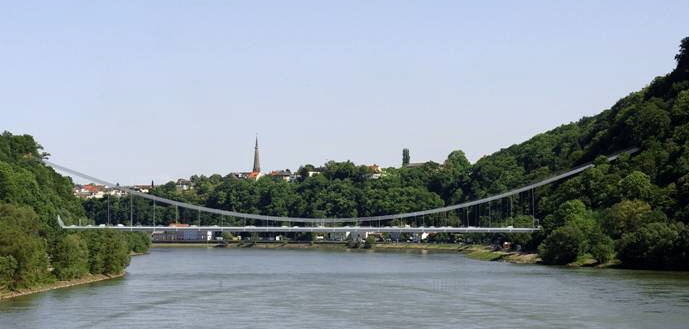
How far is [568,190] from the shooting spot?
A: 103 meters

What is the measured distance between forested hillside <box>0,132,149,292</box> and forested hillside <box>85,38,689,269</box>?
108 ft

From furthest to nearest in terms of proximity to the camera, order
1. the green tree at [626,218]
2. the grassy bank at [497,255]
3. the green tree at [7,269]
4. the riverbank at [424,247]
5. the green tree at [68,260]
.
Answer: the riverbank at [424,247], the grassy bank at [497,255], the green tree at [626,218], the green tree at [68,260], the green tree at [7,269]

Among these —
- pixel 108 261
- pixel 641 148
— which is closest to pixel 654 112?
pixel 641 148

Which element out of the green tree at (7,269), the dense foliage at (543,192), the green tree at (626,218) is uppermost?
the dense foliage at (543,192)

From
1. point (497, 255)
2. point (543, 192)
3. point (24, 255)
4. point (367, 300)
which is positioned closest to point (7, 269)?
point (24, 255)

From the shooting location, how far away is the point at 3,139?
374 feet

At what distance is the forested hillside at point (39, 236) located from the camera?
57.0 m

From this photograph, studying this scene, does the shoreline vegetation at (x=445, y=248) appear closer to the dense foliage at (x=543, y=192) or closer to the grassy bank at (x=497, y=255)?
the grassy bank at (x=497, y=255)

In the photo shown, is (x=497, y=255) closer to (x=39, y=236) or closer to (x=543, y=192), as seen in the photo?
(x=543, y=192)

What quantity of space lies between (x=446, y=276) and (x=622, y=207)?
17.9m

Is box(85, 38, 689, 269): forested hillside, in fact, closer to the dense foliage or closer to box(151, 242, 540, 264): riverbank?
the dense foliage

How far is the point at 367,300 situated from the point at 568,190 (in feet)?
161

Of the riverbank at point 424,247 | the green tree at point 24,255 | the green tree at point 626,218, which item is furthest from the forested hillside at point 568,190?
the green tree at point 24,255

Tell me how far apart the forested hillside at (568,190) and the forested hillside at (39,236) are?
3299cm
